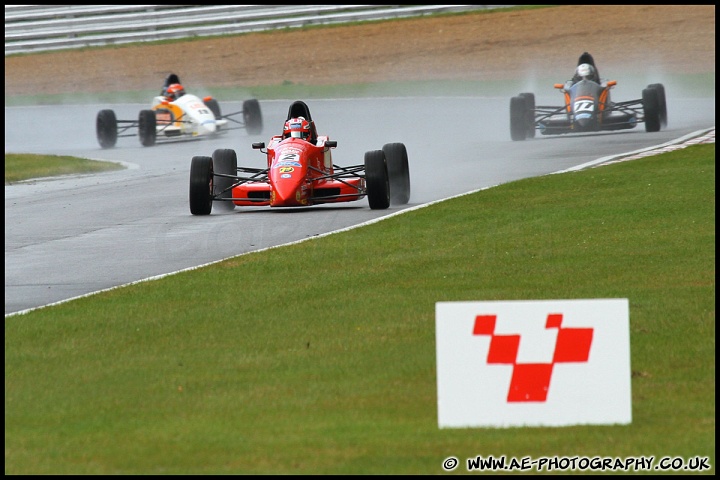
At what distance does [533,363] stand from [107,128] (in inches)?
947

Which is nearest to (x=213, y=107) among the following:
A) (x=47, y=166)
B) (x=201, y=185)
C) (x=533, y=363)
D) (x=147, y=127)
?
(x=147, y=127)

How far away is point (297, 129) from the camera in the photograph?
16.2m

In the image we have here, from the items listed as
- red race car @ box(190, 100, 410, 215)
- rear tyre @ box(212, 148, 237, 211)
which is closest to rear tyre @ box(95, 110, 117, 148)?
rear tyre @ box(212, 148, 237, 211)

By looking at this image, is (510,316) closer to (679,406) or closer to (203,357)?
(679,406)

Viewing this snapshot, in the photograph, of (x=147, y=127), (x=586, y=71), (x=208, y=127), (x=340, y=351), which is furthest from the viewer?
(x=208, y=127)

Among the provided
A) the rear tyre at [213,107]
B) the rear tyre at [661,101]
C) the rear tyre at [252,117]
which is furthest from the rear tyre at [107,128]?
the rear tyre at [661,101]

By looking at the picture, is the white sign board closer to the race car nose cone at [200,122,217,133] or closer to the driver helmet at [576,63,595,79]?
the driver helmet at [576,63,595,79]

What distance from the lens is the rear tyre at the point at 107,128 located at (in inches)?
1128

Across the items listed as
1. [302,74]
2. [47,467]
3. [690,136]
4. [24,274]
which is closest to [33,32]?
[302,74]

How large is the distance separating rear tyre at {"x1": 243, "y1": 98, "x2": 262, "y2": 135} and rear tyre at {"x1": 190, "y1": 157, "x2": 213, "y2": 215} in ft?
44.7

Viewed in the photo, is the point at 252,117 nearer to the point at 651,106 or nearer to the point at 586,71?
the point at 586,71

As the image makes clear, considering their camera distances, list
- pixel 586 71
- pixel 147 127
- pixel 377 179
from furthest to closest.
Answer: pixel 147 127
pixel 586 71
pixel 377 179

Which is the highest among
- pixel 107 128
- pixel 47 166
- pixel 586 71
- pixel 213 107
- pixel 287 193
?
pixel 586 71

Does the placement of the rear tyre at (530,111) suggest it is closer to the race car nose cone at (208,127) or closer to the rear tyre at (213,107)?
the race car nose cone at (208,127)
